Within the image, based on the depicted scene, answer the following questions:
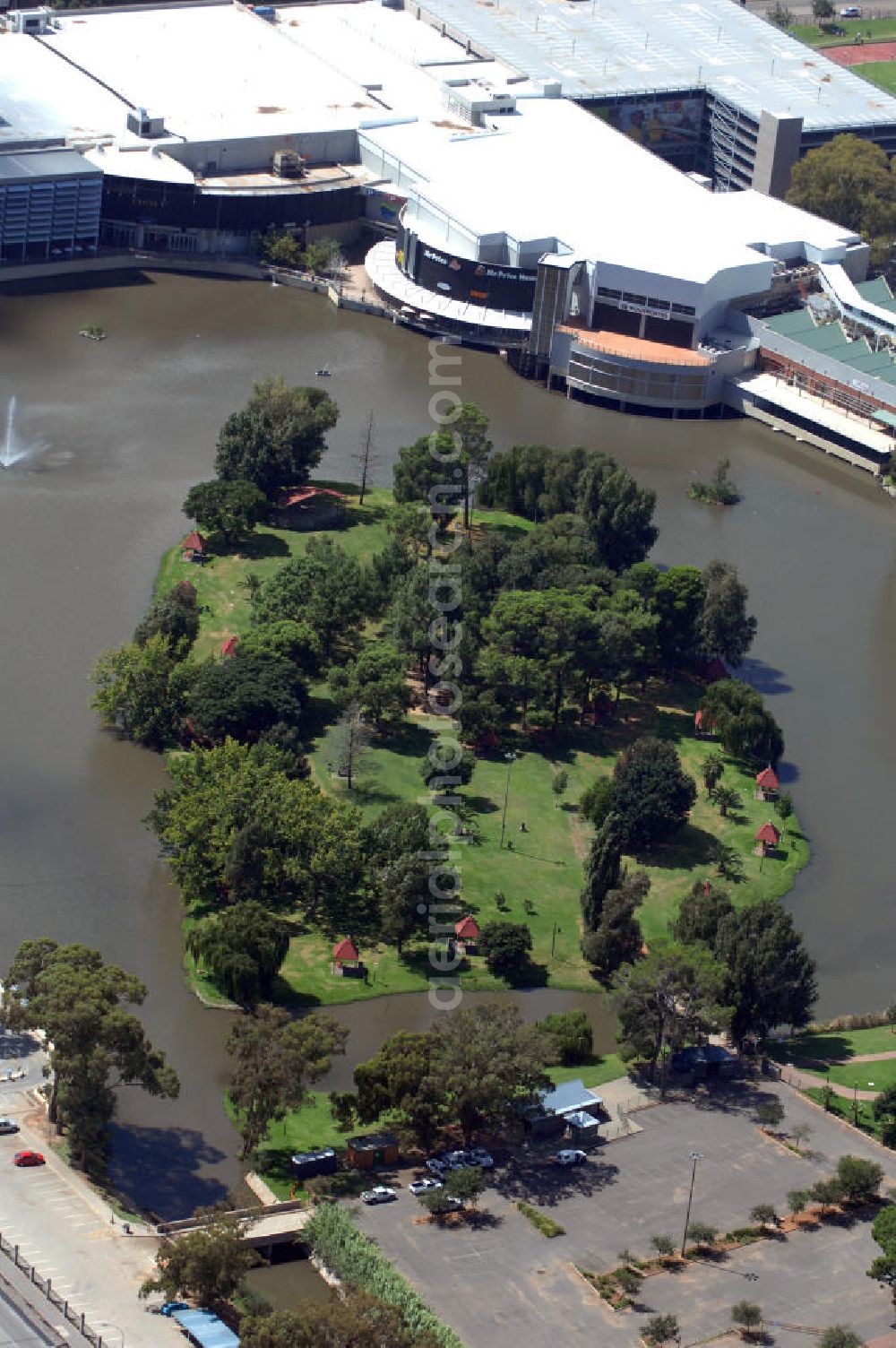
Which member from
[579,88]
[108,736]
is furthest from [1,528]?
[579,88]

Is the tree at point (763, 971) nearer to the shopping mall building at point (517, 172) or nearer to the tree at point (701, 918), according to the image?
the tree at point (701, 918)

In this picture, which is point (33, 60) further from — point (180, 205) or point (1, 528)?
point (1, 528)

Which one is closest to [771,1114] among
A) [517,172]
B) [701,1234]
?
[701,1234]

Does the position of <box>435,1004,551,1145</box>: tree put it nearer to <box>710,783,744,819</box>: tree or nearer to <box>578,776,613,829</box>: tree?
<box>578,776,613,829</box>: tree

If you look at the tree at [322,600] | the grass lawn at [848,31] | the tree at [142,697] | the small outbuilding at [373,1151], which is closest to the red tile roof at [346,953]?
the small outbuilding at [373,1151]

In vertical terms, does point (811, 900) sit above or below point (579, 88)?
below

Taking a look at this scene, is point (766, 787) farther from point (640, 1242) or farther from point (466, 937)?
point (640, 1242)

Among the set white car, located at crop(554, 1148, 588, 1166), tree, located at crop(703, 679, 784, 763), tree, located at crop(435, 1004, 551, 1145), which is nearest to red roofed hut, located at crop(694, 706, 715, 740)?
tree, located at crop(703, 679, 784, 763)

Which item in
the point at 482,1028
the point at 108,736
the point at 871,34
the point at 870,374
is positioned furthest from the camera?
the point at 871,34
